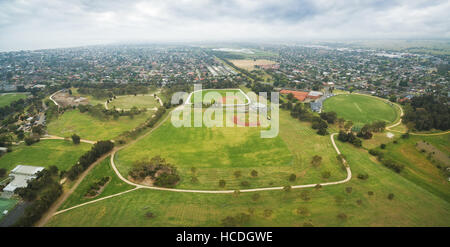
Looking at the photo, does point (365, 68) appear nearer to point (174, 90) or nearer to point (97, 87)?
point (174, 90)

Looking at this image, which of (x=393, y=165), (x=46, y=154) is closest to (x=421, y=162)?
(x=393, y=165)

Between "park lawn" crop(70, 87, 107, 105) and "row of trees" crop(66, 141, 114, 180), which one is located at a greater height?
"park lawn" crop(70, 87, 107, 105)

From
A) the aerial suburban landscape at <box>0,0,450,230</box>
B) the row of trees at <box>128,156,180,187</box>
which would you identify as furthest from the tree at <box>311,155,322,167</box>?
the row of trees at <box>128,156,180,187</box>

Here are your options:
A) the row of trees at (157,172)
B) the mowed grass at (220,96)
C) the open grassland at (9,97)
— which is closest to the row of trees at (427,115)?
the mowed grass at (220,96)

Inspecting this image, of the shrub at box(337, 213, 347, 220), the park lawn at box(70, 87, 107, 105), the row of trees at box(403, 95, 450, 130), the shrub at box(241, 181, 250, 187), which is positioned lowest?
the shrub at box(337, 213, 347, 220)

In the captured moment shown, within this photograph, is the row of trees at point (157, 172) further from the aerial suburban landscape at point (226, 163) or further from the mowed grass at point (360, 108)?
the mowed grass at point (360, 108)

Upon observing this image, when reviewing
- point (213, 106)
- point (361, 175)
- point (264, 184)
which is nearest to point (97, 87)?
point (213, 106)

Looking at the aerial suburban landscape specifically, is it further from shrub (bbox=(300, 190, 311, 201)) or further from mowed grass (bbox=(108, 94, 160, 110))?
mowed grass (bbox=(108, 94, 160, 110))
